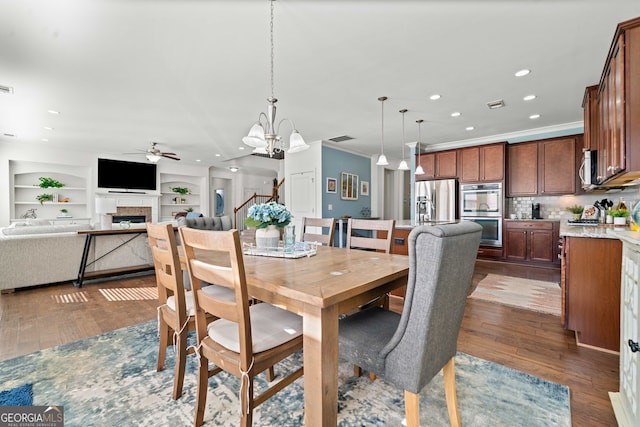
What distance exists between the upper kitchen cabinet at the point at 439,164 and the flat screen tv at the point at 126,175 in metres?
7.42

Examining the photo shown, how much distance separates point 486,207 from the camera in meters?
5.40

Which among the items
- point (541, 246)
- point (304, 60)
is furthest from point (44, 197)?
point (541, 246)

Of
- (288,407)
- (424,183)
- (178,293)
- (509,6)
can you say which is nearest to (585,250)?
(509,6)

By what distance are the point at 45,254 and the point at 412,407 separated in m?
4.82

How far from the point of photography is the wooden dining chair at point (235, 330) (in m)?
1.13

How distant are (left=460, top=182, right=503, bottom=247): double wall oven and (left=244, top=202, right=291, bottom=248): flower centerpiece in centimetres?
456

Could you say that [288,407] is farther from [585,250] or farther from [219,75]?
[219,75]

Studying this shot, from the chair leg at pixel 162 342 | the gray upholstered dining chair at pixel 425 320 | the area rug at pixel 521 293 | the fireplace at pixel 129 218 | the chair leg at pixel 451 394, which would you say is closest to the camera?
the gray upholstered dining chair at pixel 425 320

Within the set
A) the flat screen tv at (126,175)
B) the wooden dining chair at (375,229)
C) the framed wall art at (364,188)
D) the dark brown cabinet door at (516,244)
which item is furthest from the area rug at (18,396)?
the flat screen tv at (126,175)

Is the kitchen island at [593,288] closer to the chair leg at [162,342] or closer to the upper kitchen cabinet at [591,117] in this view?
the upper kitchen cabinet at [591,117]

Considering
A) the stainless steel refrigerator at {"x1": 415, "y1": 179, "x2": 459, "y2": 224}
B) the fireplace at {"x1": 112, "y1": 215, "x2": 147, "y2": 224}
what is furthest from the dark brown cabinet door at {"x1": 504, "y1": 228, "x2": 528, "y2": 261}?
the fireplace at {"x1": 112, "y1": 215, "x2": 147, "y2": 224}

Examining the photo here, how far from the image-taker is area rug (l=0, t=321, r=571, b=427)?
1430 millimetres

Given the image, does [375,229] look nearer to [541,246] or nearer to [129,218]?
[541,246]

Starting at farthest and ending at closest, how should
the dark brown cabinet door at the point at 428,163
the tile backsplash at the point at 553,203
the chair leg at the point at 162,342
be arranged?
1. the dark brown cabinet door at the point at 428,163
2. the tile backsplash at the point at 553,203
3. the chair leg at the point at 162,342
